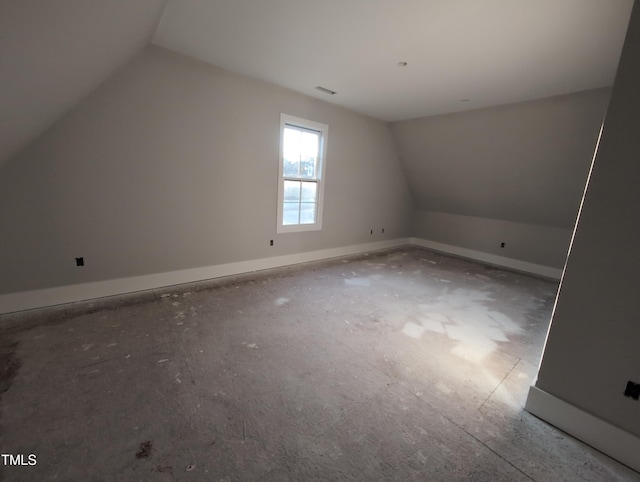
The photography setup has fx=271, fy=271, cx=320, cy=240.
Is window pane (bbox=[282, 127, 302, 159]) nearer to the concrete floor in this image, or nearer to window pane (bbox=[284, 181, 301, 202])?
window pane (bbox=[284, 181, 301, 202])

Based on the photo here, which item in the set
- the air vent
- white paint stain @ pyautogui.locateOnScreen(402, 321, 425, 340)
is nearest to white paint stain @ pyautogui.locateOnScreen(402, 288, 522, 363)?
white paint stain @ pyautogui.locateOnScreen(402, 321, 425, 340)

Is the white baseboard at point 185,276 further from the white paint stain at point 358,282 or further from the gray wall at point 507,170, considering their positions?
the white paint stain at point 358,282

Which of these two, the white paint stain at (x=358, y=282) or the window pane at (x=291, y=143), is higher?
the window pane at (x=291, y=143)

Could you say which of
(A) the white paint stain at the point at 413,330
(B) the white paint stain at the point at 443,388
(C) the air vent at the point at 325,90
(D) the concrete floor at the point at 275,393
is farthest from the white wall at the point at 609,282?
(C) the air vent at the point at 325,90

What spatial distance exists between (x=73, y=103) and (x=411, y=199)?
5.69m

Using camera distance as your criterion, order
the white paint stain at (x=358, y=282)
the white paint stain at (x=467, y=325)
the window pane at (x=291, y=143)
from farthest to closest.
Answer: the window pane at (x=291, y=143), the white paint stain at (x=358, y=282), the white paint stain at (x=467, y=325)

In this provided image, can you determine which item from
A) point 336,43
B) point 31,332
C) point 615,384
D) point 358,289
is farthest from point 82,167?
point 615,384

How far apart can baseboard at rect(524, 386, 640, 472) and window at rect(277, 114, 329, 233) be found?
327cm

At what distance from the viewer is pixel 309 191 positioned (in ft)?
14.1

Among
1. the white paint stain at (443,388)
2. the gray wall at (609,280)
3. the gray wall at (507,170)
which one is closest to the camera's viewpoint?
the gray wall at (609,280)

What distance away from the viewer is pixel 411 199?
20.2ft

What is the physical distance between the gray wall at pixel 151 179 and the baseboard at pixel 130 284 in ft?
0.21

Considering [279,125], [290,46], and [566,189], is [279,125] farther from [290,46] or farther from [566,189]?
[566,189]

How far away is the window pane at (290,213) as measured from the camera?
4054mm
